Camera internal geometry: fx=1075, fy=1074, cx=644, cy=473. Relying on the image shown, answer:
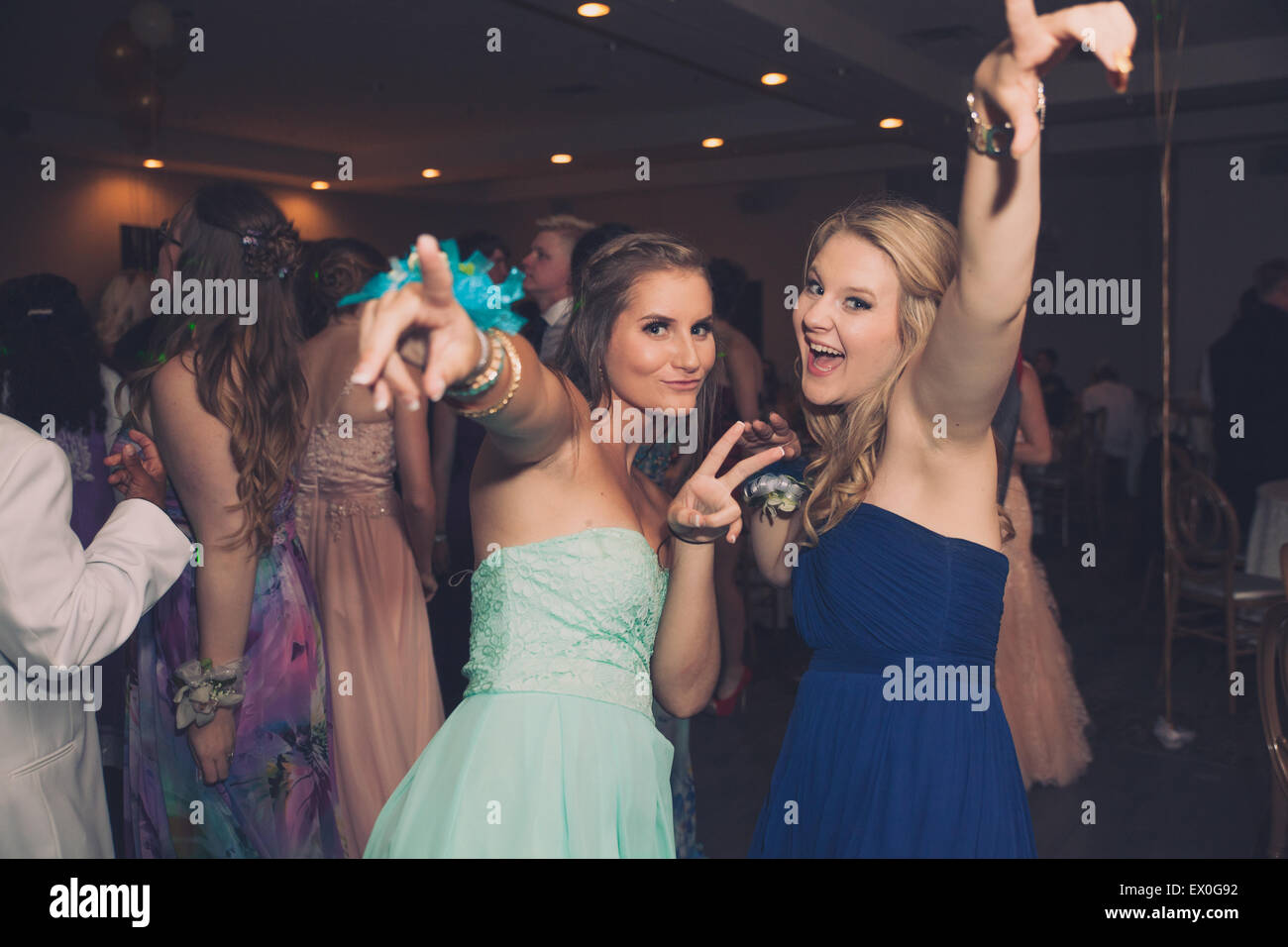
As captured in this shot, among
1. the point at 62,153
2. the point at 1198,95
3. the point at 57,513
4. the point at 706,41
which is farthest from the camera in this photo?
the point at 62,153

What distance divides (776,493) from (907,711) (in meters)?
0.38

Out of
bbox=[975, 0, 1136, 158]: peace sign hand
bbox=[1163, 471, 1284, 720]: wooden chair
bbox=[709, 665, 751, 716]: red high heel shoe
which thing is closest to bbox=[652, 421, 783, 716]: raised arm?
bbox=[975, 0, 1136, 158]: peace sign hand

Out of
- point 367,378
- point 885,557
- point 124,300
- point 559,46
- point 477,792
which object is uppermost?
point 559,46

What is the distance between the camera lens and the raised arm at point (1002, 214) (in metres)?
0.90

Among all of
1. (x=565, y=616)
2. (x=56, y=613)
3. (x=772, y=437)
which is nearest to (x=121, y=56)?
(x=56, y=613)

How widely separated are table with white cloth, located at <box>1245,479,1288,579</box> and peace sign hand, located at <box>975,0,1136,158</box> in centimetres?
361

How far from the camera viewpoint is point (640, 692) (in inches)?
57.9

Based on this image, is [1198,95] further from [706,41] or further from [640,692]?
[640,692]

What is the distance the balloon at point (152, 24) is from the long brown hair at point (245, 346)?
3.14 metres

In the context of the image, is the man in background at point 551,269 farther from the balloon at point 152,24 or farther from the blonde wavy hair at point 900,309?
the balloon at point 152,24

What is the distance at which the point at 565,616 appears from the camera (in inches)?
56.1

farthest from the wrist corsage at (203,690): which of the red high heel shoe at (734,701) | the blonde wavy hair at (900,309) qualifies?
the red high heel shoe at (734,701)
